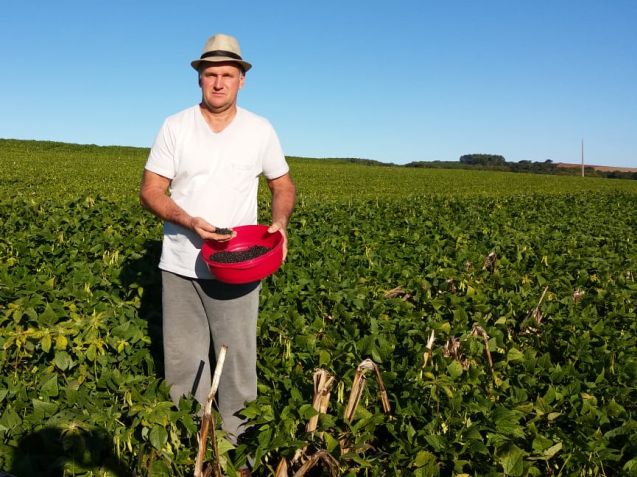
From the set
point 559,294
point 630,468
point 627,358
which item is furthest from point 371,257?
point 630,468

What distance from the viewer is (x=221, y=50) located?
2715 mm

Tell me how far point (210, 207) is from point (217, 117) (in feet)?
1.45

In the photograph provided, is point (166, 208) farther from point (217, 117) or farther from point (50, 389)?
point (50, 389)

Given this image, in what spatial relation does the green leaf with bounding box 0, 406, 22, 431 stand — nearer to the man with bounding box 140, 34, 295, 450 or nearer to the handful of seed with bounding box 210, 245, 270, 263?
the man with bounding box 140, 34, 295, 450

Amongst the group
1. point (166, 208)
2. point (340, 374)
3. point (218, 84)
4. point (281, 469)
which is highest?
point (218, 84)

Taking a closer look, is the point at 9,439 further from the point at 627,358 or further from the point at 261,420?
the point at 627,358

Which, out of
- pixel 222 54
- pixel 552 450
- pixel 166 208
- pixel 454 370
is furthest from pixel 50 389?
pixel 552 450

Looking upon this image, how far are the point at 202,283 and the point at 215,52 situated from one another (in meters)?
1.13

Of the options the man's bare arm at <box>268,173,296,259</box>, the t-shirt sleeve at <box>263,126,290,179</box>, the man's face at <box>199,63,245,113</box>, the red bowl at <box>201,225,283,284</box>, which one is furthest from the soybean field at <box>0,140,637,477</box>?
the man's face at <box>199,63,245,113</box>

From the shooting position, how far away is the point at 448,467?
2514mm

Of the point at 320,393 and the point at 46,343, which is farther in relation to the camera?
the point at 46,343

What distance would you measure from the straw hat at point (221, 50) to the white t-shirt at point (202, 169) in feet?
0.89

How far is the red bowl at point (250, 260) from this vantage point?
8.84 ft

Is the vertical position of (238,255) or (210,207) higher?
(210,207)
